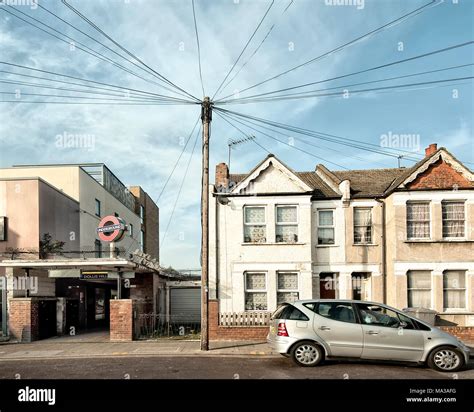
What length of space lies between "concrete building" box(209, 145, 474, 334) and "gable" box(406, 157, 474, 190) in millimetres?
41

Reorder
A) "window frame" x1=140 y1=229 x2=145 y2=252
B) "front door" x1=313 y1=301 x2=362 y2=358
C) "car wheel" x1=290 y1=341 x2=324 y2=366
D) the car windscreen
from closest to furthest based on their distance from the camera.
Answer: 1. "front door" x1=313 y1=301 x2=362 y2=358
2. "car wheel" x1=290 y1=341 x2=324 y2=366
3. the car windscreen
4. "window frame" x1=140 y1=229 x2=145 y2=252

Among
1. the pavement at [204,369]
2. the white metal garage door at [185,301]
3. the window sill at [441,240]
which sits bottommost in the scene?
the white metal garage door at [185,301]

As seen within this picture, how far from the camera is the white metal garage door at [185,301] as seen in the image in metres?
26.2

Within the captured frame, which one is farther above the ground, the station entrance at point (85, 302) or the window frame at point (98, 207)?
the window frame at point (98, 207)

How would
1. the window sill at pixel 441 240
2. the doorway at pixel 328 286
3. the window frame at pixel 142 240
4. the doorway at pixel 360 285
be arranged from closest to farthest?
the window sill at pixel 441 240 → the doorway at pixel 328 286 → the doorway at pixel 360 285 → the window frame at pixel 142 240

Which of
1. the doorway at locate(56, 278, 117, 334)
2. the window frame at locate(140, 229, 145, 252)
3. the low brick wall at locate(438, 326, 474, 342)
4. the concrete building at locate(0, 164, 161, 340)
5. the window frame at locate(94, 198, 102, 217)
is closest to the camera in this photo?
the low brick wall at locate(438, 326, 474, 342)

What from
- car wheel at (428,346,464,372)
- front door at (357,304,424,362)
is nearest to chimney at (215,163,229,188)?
front door at (357,304,424,362)

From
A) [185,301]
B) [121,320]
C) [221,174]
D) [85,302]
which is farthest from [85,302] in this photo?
[221,174]

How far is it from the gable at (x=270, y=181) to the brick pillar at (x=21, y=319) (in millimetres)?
9263

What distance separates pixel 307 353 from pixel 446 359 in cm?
345

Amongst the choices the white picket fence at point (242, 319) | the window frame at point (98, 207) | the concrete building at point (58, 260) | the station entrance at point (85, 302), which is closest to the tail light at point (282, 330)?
the white picket fence at point (242, 319)

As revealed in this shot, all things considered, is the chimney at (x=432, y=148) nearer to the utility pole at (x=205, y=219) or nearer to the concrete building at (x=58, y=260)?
the utility pole at (x=205, y=219)

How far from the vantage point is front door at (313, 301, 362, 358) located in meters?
11.5

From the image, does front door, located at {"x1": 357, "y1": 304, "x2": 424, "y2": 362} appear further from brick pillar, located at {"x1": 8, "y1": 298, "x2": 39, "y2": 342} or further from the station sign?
brick pillar, located at {"x1": 8, "y1": 298, "x2": 39, "y2": 342}
